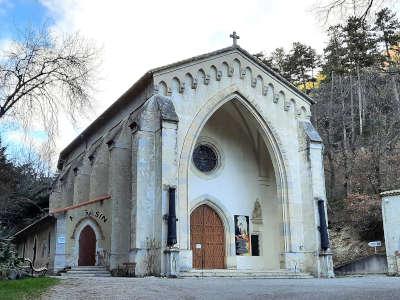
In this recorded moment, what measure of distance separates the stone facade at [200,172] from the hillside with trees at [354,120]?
6.98m

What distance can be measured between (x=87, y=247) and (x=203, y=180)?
20.3ft

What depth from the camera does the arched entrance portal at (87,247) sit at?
2125cm

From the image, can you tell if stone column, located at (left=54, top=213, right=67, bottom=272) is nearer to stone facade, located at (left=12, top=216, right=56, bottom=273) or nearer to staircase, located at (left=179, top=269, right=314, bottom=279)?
stone facade, located at (left=12, top=216, right=56, bottom=273)

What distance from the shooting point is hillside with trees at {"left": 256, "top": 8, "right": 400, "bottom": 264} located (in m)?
29.1

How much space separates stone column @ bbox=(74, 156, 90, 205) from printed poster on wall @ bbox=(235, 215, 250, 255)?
8.23 meters

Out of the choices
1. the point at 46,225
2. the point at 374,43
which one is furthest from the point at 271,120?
the point at 374,43

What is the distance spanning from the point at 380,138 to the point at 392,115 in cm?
385

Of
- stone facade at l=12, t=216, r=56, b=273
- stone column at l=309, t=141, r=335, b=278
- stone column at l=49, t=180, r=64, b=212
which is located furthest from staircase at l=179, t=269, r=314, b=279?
stone column at l=49, t=180, r=64, b=212

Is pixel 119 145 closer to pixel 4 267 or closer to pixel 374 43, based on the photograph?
pixel 4 267

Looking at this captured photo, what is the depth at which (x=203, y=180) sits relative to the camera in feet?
76.2

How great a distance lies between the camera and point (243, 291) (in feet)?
35.1

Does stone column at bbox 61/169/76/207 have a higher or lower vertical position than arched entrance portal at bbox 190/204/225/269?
higher

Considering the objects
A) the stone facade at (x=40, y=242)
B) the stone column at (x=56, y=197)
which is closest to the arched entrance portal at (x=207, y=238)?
the stone facade at (x=40, y=242)

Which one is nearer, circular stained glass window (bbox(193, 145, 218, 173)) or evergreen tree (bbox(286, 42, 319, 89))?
circular stained glass window (bbox(193, 145, 218, 173))
